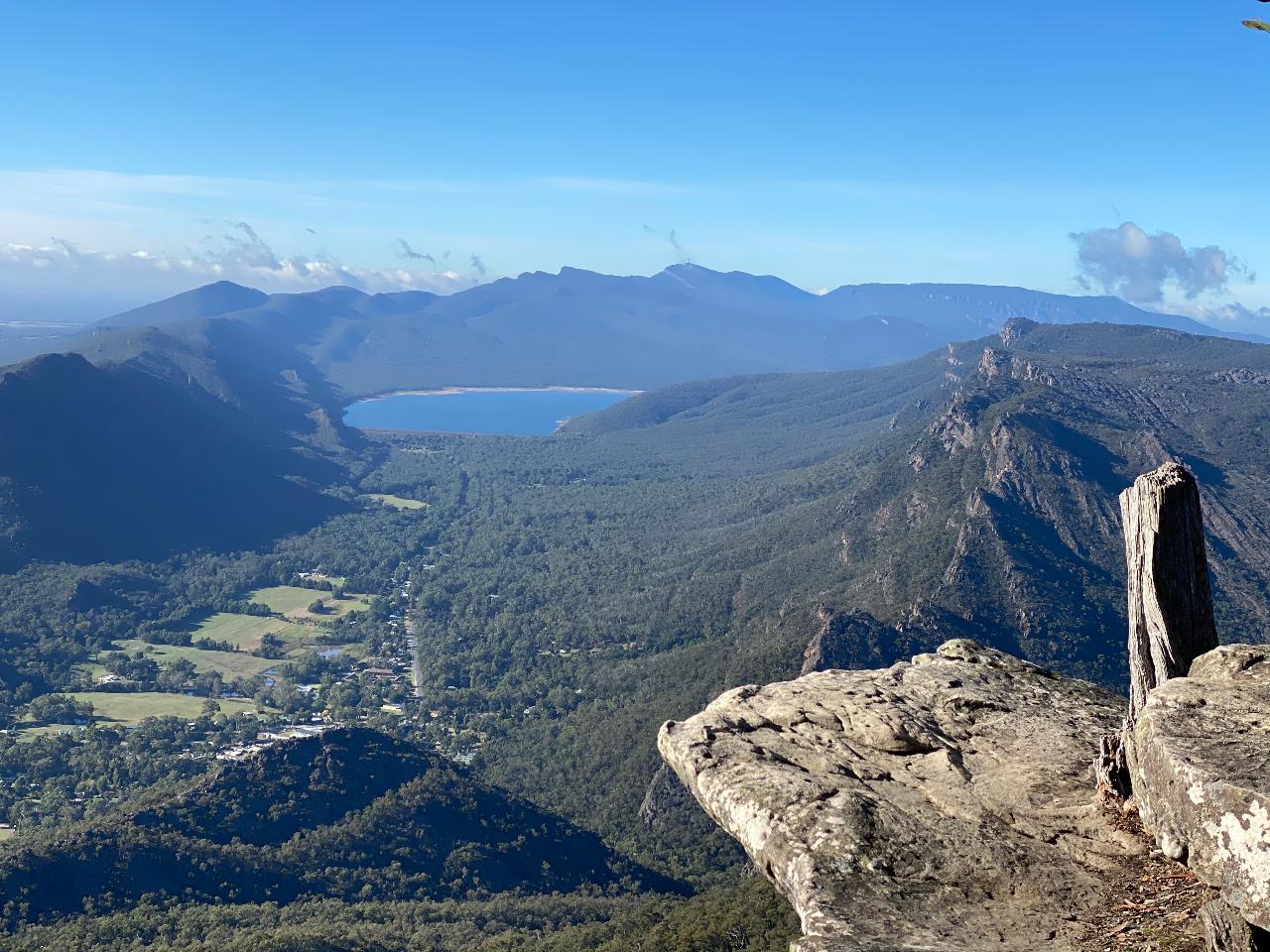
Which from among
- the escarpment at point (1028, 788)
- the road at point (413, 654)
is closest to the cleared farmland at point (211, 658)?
the road at point (413, 654)

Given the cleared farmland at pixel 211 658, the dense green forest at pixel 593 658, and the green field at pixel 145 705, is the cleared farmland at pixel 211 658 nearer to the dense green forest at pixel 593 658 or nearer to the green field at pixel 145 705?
the dense green forest at pixel 593 658

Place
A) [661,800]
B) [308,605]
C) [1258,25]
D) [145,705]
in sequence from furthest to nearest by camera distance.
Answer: [308,605]
[145,705]
[661,800]
[1258,25]

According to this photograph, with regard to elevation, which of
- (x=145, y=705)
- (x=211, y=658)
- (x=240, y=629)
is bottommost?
(x=240, y=629)

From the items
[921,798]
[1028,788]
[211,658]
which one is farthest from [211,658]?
[1028,788]

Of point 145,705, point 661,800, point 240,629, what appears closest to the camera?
point 661,800

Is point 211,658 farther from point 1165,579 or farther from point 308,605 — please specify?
point 1165,579

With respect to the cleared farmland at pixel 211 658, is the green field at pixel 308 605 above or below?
below

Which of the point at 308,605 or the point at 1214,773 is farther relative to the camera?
the point at 308,605
